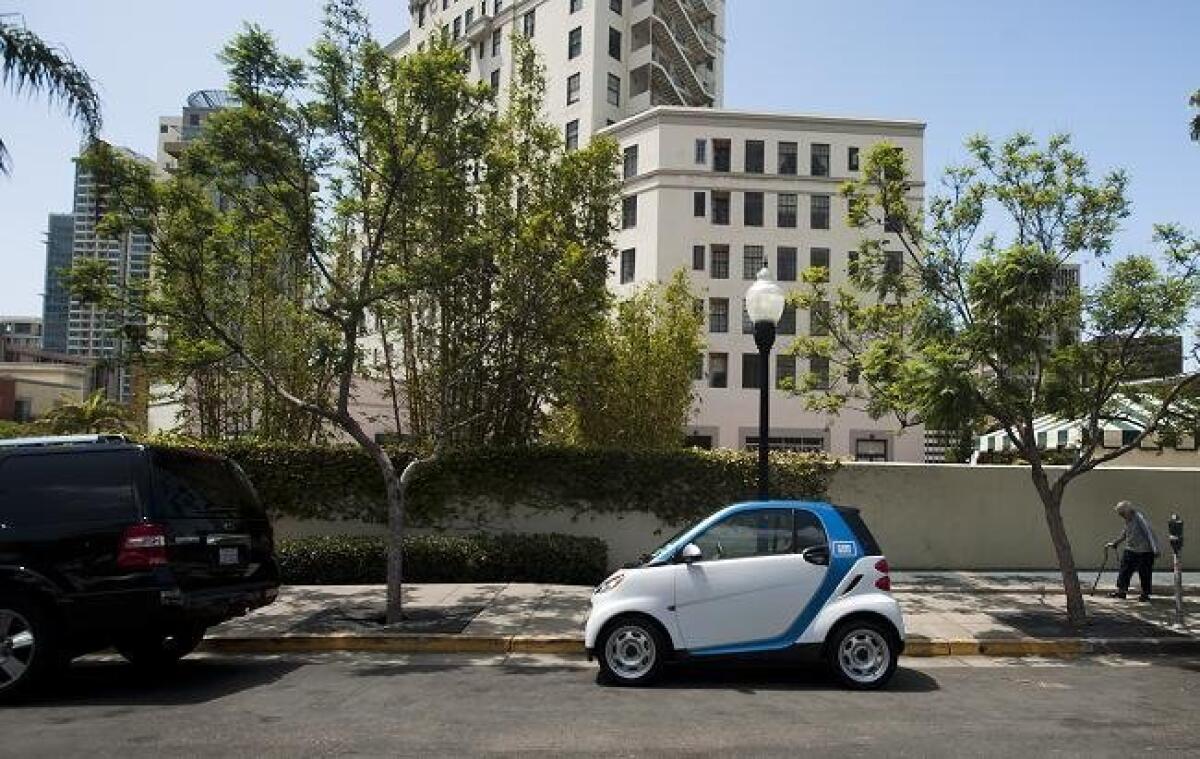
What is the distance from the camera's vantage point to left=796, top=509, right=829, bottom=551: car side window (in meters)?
8.46

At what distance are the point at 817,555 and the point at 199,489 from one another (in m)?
5.46

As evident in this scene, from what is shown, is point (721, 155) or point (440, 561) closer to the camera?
point (440, 561)

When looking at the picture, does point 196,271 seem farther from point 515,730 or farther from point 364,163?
point 515,730

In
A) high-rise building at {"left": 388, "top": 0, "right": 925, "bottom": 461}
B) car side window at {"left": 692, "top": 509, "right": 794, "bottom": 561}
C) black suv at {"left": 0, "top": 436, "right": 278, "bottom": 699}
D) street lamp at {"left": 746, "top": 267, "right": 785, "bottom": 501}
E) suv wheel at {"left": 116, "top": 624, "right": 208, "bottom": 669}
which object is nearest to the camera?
black suv at {"left": 0, "top": 436, "right": 278, "bottom": 699}

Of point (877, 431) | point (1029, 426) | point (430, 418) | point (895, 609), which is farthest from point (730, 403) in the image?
point (895, 609)

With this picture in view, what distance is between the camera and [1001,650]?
10531mm

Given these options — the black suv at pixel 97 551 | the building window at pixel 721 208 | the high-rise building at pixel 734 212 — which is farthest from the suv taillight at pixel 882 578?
the building window at pixel 721 208

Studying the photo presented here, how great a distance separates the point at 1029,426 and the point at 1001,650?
3094 mm

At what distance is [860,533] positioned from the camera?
8602 millimetres

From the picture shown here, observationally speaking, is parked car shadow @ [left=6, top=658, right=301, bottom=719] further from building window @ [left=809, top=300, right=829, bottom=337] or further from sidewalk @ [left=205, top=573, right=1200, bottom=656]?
building window @ [left=809, top=300, right=829, bottom=337]

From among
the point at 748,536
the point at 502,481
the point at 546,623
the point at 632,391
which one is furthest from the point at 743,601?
the point at 632,391

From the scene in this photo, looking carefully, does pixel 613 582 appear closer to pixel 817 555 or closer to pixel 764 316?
pixel 817 555

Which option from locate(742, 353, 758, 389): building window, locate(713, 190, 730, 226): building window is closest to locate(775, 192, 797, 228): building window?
locate(713, 190, 730, 226): building window

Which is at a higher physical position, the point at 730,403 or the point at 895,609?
the point at 730,403
